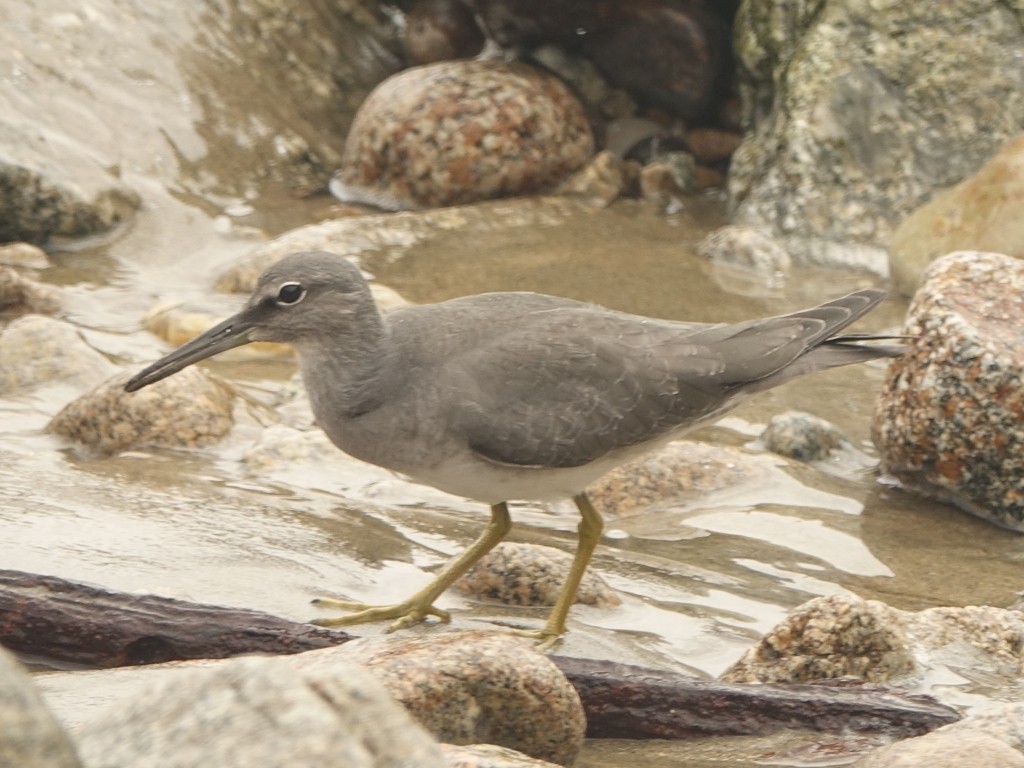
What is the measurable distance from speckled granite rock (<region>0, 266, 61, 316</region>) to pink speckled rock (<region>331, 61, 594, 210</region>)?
8.30ft

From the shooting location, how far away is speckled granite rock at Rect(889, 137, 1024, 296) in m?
8.23

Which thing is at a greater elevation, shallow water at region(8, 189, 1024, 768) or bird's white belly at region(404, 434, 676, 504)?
bird's white belly at region(404, 434, 676, 504)

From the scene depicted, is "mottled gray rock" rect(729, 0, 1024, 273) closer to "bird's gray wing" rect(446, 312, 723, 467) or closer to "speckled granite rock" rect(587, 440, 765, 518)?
"speckled granite rock" rect(587, 440, 765, 518)

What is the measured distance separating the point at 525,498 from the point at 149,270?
14.1 ft

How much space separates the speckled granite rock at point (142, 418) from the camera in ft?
20.8

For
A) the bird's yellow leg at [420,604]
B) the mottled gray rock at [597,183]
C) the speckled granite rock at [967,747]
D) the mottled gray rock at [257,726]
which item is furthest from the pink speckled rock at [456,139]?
the mottled gray rock at [257,726]

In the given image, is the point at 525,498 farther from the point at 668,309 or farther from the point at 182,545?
the point at 668,309

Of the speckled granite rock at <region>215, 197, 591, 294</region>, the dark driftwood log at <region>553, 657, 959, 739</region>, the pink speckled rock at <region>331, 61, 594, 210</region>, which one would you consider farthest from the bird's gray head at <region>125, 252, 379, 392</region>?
the pink speckled rock at <region>331, 61, 594, 210</region>

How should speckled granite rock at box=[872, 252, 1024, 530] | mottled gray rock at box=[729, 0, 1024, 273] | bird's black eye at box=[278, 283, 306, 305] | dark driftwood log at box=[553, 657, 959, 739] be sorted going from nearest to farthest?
1. dark driftwood log at box=[553, 657, 959, 739]
2. bird's black eye at box=[278, 283, 306, 305]
3. speckled granite rock at box=[872, 252, 1024, 530]
4. mottled gray rock at box=[729, 0, 1024, 273]

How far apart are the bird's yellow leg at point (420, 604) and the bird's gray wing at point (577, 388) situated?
37cm

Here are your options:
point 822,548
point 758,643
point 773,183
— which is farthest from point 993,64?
point 758,643

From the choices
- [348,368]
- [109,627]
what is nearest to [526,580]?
[348,368]

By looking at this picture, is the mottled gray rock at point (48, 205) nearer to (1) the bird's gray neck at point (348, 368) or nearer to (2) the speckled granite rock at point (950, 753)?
(1) the bird's gray neck at point (348, 368)

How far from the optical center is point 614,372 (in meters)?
5.26
